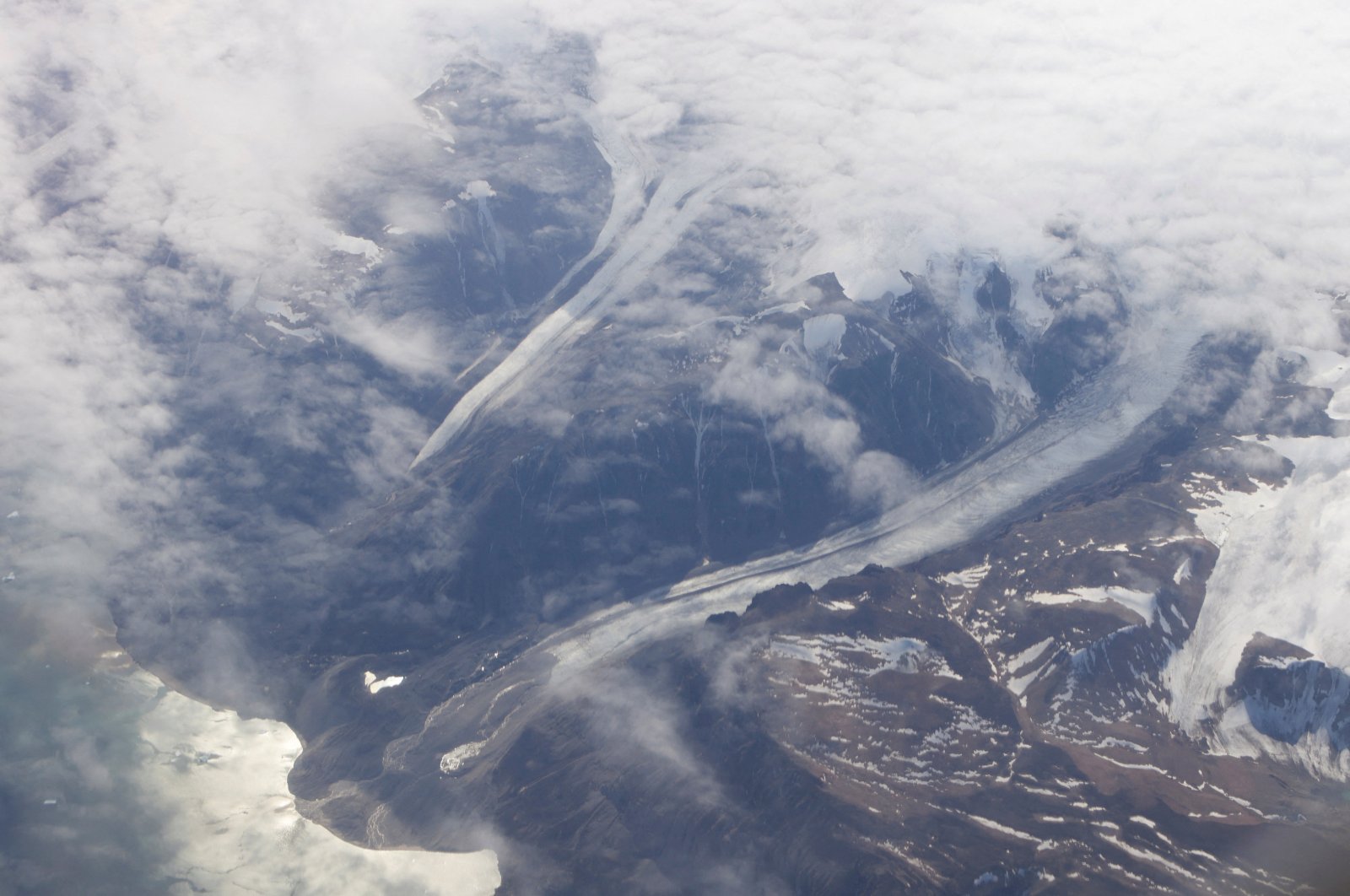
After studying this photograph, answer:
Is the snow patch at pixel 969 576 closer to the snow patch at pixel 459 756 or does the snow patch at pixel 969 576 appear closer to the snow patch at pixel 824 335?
the snow patch at pixel 824 335

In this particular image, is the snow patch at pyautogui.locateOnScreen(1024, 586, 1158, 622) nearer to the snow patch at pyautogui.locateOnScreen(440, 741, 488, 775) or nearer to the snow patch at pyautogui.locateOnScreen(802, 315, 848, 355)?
the snow patch at pyautogui.locateOnScreen(802, 315, 848, 355)

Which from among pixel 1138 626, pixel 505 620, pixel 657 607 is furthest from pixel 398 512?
pixel 1138 626

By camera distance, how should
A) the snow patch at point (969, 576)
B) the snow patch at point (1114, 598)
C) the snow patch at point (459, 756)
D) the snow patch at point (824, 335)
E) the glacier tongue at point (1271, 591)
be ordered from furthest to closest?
the snow patch at point (824, 335)
the snow patch at point (969, 576)
the snow patch at point (1114, 598)
the snow patch at point (459, 756)
the glacier tongue at point (1271, 591)

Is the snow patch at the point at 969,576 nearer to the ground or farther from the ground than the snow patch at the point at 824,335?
nearer to the ground

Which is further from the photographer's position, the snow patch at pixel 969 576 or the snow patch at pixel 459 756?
the snow patch at pixel 969 576

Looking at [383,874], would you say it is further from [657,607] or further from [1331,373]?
[1331,373]

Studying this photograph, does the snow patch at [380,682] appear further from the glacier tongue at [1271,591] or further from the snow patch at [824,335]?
the glacier tongue at [1271,591]

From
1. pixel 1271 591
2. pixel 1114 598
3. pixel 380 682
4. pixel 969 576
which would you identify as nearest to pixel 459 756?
pixel 380 682

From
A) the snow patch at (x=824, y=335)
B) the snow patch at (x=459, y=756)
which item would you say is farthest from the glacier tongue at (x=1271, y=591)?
the snow patch at (x=459, y=756)

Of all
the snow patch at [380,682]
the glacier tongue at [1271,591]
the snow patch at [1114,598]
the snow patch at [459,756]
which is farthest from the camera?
the snow patch at [380,682]

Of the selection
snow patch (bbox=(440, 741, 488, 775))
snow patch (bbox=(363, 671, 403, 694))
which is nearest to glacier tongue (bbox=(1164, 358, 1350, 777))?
snow patch (bbox=(440, 741, 488, 775))

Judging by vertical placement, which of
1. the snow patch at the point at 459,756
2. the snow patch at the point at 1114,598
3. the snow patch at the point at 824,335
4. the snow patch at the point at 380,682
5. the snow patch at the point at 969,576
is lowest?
the snow patch at the point at 380,682

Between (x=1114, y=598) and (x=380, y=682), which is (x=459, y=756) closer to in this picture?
(x=380, y=682)
